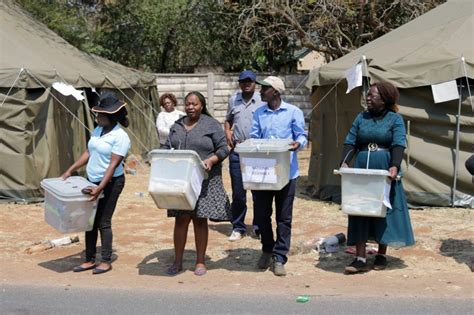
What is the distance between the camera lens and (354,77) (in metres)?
9.87

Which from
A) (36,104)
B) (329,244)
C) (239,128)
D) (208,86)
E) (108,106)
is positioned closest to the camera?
(108,106)

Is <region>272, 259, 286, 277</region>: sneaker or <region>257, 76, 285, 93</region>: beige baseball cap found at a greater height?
<region>257, 76, 285, 93</region>: beige baseball cap

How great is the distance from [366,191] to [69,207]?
2613 millimetres

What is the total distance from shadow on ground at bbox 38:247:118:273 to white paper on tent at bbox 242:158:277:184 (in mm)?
1993

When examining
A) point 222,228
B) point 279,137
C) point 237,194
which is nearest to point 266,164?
point 279,137

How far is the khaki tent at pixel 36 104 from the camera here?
10.8 m

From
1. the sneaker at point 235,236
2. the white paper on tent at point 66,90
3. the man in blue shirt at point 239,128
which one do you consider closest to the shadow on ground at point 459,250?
the man in blue shirt at point 239,128

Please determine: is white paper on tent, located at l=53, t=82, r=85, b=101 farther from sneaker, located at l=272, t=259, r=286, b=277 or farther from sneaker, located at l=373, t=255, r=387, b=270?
sneaker, located at l=373, t=255, r=387, b=270

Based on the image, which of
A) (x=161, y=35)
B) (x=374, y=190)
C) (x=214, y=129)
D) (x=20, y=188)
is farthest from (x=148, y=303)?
(x=161, y=35)

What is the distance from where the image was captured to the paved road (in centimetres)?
570

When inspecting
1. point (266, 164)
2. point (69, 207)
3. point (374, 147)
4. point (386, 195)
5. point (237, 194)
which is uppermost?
point (374, 147)

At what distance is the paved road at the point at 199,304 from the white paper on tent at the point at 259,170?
3.23ft

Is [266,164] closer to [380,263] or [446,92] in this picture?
[380,263]

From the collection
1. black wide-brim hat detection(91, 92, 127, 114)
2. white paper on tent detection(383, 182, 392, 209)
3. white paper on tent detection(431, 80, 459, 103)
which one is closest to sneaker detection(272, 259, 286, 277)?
white paper on tent detection(383, 182, 392, 209)
